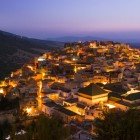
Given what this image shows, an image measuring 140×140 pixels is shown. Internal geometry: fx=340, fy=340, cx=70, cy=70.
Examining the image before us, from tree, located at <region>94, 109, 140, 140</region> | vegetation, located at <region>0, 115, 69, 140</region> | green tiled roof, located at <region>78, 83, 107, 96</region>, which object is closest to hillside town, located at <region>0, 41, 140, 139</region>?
green tiled roof, located at <region>78, 83, 107, 96</region>

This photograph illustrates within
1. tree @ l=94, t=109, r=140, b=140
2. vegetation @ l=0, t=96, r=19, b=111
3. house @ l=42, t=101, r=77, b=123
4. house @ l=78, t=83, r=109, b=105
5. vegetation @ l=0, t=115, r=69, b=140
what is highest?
tree @ l=94, t=109, r=140, b=140

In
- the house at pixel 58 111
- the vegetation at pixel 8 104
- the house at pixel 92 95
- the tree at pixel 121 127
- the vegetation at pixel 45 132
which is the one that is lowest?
the vegetation at pixel 8 104

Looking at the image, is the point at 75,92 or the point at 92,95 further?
the point at 75,92

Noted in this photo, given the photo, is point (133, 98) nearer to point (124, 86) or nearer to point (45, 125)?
point (124, 86)

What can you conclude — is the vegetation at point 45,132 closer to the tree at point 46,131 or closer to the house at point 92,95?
the tree at point 46,131

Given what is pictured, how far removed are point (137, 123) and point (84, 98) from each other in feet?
58.9

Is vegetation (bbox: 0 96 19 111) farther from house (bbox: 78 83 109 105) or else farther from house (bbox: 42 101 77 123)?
house (bbox: 78 83 109 105)

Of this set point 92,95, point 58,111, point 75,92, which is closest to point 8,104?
point 75,92

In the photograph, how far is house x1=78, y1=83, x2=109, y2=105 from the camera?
102 feet

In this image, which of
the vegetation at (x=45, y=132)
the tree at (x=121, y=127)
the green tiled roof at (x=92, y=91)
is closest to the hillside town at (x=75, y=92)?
the green tiled roof at (x=92, y=91)

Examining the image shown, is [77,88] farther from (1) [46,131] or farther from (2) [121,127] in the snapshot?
(2) [121,127]

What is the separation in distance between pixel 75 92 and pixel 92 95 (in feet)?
15.1

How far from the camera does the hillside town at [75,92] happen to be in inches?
1151

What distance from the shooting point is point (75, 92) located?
3534cm
